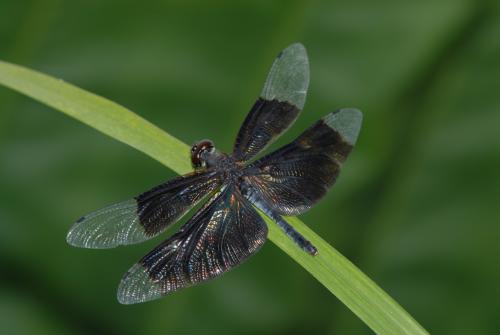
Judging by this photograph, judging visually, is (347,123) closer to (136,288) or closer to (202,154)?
(202,154)

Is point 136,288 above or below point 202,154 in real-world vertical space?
below

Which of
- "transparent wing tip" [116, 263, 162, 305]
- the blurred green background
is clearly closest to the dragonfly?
"transparent wing tip" [116, 263, 162, 305]

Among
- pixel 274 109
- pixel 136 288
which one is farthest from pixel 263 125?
pixel 136 288

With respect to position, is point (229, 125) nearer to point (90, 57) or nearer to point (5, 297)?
point (90, 57)

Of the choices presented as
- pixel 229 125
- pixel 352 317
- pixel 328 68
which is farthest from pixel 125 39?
pixel 352 317

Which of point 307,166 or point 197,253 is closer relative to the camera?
point 197,253

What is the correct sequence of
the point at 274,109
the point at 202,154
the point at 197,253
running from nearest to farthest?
the point at 197,253
the point at 202,154
the point at 274,109

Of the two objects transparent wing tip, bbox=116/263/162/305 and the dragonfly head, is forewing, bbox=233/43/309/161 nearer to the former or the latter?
the dragonfly head
